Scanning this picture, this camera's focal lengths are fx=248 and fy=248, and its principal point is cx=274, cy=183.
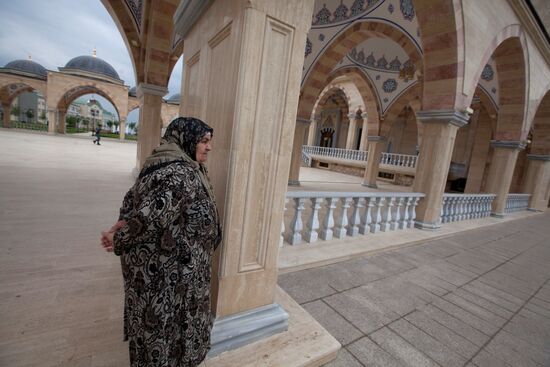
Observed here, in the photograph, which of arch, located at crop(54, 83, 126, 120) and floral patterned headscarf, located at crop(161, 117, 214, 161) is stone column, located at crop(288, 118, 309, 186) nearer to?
floral patterned headscarf, located at crop(161, 117, 214, 161)

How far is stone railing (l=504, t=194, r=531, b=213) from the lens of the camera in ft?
27.1

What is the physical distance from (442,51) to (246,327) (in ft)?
17.7

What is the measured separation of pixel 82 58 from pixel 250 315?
3126cm

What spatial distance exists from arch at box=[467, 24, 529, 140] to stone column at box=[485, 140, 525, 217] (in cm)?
26

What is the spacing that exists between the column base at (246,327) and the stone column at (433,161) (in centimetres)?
429

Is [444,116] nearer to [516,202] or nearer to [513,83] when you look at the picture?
[513,83]

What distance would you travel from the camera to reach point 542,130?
881 centimetres

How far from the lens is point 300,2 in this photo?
4.91ft

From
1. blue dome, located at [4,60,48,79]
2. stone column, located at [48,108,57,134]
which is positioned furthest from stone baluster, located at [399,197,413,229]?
blue dome, located at [4,60,48,79]

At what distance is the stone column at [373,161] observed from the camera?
1130 cm

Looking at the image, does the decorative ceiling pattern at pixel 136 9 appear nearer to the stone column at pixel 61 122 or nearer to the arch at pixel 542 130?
the arch at pixel 542 130

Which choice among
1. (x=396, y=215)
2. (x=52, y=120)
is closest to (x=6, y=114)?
(x=52, y=120)

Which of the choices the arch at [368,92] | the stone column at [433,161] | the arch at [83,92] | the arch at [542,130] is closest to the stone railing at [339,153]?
the arch at [368,92]

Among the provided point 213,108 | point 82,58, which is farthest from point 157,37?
point 82,58
